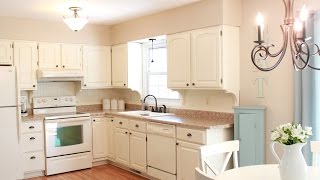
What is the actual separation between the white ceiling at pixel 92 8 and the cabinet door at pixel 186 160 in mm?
1847

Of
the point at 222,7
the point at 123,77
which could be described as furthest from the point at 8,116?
the point at 222,7

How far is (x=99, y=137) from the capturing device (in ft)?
18.2

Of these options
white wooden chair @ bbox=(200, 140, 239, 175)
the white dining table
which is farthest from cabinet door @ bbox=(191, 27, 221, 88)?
the white dining table

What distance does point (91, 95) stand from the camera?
606 centimetres

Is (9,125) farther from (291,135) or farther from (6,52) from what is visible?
(291,135)

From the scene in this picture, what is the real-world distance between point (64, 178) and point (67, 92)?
1.59 m

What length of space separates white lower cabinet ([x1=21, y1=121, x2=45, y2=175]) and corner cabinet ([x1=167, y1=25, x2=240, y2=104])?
7.44 feet

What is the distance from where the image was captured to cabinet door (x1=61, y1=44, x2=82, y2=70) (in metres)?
5.50

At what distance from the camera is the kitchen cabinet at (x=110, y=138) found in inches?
217

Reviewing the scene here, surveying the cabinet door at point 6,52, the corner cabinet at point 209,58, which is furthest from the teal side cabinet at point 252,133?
the cabinet door at point 6,52

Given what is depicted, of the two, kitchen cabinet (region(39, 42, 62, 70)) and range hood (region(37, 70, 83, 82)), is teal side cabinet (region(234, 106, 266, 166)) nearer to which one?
range hood (region(37, 70, 83, 82))

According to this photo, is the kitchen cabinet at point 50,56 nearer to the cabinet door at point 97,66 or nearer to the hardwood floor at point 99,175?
the cabinet door at point 97,66

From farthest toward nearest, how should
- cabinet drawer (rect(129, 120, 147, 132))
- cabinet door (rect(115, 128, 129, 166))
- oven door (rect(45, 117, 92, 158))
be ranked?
cabinet door (rect(115, 128, 129, 166))
oven door (rect(45, 117, 92, 158))
cabinet drawer (rect(129, 120, 147, 132))

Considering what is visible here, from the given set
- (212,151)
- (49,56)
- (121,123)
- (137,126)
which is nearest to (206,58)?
(137,126)
